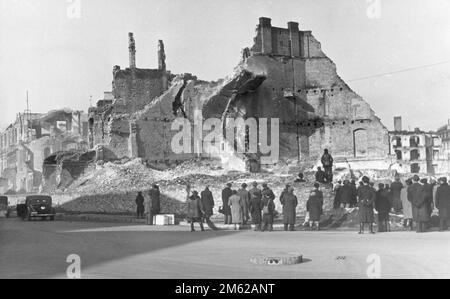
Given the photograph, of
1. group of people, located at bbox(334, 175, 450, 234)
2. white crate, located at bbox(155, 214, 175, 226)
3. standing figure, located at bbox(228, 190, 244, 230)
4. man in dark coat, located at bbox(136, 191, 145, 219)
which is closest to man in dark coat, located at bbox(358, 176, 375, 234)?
group of people, located at bbox(334, 175, 450, 234)

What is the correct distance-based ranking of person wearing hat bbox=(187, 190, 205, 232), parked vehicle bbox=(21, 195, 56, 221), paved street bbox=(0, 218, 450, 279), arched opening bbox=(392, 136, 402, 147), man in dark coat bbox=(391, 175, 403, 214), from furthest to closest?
1. arched opening bbox=(392, 136, 402, 147)
2. parked vehicle bbox=(21, 195, 56, 221)
3. person wearing hat bbox=(187, 190, 205, 232)
4. man in dark coat bbox=(391, 175, 403, 214)
5. paved street bbox=(0, 218, 450, 279)

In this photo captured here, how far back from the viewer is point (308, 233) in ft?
51.6

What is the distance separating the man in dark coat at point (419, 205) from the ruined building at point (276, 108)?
74.6ft

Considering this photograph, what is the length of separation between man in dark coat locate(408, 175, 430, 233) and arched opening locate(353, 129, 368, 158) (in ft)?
80.6

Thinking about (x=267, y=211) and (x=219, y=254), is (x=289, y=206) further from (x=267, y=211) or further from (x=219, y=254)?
(x=219, y=254)

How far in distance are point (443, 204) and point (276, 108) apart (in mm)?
25392

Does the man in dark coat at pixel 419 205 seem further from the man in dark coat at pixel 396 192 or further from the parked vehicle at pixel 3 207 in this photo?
the parked vehicle at pixel 3 207

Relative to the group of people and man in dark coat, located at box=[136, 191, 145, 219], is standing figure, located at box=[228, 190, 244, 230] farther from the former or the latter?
man in dark coat, located at box=[136, 191, 145, 219]

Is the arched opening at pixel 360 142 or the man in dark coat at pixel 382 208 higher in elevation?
the arched opening at pixel 360 142

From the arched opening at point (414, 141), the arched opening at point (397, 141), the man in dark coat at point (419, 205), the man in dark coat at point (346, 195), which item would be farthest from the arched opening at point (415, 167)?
the man in dark coat at point (419, 205)

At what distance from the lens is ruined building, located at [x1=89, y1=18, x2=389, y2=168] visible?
38.6 metres

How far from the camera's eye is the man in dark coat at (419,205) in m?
14.8

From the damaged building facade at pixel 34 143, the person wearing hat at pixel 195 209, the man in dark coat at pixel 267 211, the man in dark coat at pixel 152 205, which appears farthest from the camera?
the damaged building facade at pixel 34 143
